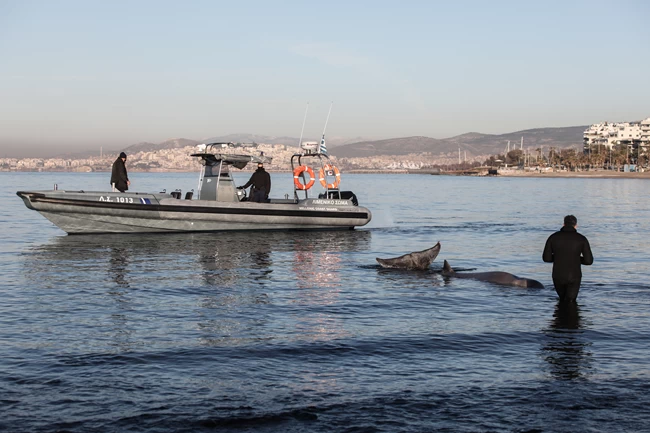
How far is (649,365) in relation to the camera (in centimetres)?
→ 941

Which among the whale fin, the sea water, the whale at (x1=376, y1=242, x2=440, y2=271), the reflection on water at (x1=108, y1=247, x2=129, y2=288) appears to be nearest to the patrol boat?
the reflection on water at (x1=108, y1=247, x2=129, y2=288)

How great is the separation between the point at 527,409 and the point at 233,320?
5.79 meters

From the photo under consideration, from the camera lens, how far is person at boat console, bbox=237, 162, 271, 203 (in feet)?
90.4

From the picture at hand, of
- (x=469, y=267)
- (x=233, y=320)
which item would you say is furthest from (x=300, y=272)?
(x=233, y=320)

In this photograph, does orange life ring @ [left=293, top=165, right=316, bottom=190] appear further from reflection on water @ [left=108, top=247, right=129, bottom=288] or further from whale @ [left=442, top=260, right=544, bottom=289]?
whale @ [left=442, top=260, right=544, bottom=289]

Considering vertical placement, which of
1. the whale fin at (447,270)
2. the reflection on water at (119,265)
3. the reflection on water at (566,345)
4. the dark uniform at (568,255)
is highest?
the dark uniform at (568,255)

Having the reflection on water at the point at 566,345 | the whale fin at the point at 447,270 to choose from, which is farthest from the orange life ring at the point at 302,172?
the reflection on water at the point at 566,345

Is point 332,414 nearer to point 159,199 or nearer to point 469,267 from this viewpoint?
point 469,267

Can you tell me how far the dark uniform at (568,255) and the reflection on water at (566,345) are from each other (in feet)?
1.54

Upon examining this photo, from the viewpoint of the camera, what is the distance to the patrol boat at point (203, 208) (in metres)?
25.8

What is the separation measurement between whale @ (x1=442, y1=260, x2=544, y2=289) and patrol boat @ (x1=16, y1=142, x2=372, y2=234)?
11731 mm

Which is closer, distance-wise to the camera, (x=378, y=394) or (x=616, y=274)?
(x=378, y=394)

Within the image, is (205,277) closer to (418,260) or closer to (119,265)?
(119,265)

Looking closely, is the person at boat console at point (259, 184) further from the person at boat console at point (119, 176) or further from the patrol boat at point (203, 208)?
the person at boat console at point (119, 176)
